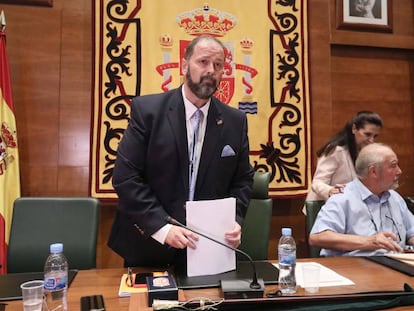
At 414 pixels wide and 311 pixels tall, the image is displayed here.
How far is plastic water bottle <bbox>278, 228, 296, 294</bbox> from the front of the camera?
4.07 ft

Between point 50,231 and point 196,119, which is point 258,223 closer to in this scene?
point 196,119

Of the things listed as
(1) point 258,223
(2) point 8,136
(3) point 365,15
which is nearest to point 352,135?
(1) point 258,223

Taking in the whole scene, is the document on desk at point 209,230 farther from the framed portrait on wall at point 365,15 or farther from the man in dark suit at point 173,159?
the framed portrait on wall at point 365,15

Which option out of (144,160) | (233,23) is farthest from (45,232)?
(233,23)

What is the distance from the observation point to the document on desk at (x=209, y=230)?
4.29 ft

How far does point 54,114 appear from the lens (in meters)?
2.87

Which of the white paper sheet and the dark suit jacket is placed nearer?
the white paper sheet

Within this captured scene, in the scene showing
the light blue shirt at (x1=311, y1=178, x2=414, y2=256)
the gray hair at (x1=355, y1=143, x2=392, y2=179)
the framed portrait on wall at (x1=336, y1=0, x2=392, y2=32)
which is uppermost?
the framed portrait on wall at (x1=336, y1=0, x2=392, y2=32)

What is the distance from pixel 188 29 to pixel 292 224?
6.10ft

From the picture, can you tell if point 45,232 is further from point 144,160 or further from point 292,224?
point 292,224

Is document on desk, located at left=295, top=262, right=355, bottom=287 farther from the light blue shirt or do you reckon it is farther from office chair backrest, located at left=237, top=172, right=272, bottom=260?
office chair backrest, located at left=237, top=172, right=272, bottom=260

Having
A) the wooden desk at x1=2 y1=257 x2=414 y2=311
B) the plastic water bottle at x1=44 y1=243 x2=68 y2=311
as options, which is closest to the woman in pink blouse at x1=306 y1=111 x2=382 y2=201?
the wooden desk at x1=2 y1=257 x2=414 y2=311

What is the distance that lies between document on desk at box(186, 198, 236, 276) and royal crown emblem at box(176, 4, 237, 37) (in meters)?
1.99

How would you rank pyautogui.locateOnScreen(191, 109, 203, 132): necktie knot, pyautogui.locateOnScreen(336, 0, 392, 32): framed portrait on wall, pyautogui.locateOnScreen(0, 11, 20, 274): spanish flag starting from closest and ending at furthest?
pyautogui.locateOnScreen(191, 109, 203, 132): necktie knot, pyautogui.locateOnScreen(0, 11, 20, 274): spanish flag, pyautogui.locateOnScreen(336, 0, 392, 32): framed portrait on wall
